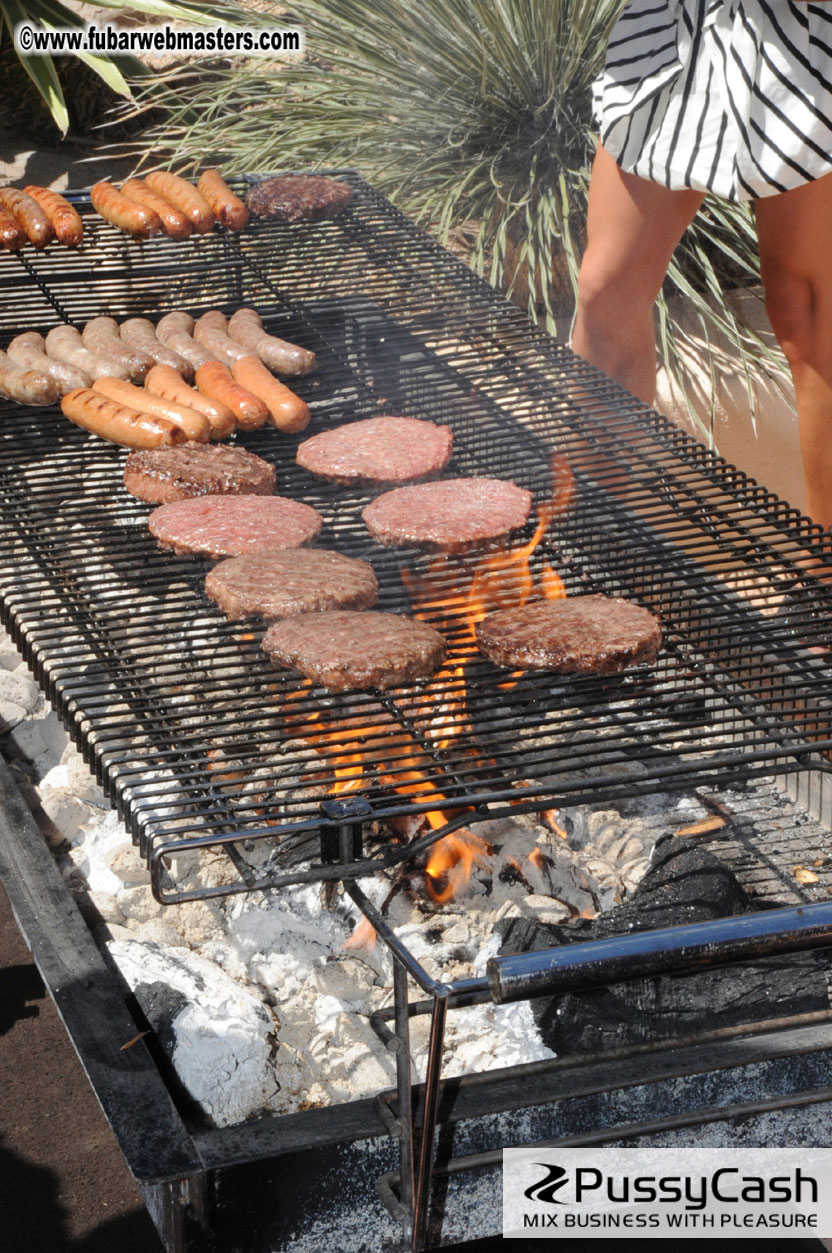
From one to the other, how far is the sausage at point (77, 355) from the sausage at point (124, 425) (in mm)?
261

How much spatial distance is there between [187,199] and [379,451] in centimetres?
177

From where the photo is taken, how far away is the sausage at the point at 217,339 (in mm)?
3939

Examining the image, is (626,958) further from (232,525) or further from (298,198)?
(298,198)

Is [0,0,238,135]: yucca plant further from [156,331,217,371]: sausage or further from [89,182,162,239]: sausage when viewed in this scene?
[156,331,217,371]: sausage

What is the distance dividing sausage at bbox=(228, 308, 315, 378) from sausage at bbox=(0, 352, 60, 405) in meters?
0.61

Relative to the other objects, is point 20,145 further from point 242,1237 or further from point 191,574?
point 242,1237

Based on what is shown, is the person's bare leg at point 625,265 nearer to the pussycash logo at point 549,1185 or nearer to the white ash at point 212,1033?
the white ash at point 212,1033

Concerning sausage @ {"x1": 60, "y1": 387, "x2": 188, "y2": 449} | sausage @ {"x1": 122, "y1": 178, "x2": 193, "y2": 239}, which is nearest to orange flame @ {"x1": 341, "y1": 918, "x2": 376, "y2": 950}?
sausage @ {"x1": 60, "y1": 387, "x2": 188, "y2": 449}

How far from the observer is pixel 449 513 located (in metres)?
3.12

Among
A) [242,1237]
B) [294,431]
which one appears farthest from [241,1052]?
[294,431]

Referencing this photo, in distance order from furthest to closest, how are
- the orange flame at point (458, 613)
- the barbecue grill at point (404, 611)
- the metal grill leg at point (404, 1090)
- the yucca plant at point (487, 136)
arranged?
1. the yucca plant at point (487, 136)
2. the orange flame at point (458, 613)
3. the barbecue grill at point (404, 611)
4. the metal grill leg at point (404, 1090)

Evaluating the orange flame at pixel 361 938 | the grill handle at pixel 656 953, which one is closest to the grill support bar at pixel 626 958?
the grill handle at pixel 656 953

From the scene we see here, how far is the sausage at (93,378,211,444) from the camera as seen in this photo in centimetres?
351

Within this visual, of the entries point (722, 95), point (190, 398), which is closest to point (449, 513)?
point (190, 398)
